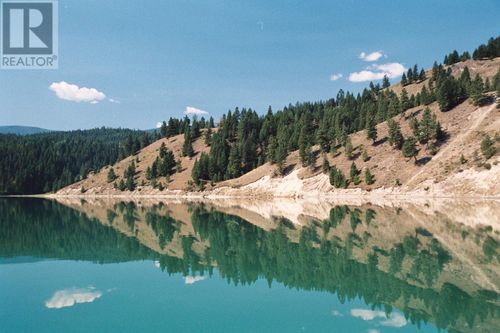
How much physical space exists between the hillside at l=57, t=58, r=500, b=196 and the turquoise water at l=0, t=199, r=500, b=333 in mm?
61816

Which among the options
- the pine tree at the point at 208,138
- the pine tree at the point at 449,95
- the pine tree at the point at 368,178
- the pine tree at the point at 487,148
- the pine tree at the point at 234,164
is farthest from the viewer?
the pine tree at the point at 208,138

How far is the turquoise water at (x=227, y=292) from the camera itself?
17.4 m

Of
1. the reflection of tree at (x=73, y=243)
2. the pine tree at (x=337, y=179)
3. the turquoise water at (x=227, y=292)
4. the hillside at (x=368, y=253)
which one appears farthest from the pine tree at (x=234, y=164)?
the turquoise water at (x=227, y=292)

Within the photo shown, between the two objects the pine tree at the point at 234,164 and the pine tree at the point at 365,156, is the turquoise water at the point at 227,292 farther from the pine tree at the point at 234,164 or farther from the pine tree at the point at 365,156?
the pine tree at the point at 234,164

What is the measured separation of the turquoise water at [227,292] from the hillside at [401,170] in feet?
203

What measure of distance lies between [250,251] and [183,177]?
410 feet

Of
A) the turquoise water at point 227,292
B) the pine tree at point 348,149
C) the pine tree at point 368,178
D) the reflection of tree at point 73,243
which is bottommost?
the turquoise water at point 227,292

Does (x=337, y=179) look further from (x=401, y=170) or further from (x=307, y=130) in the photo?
(x=307, y=130)

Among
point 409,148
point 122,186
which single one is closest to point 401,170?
point 409,148

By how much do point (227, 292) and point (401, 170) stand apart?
9211 cm

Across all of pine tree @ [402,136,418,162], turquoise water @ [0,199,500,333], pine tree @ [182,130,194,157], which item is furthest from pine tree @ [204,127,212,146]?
turquoise water @ [0,199,500,333]

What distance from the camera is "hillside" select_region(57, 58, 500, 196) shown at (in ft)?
292

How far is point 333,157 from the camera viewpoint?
129m

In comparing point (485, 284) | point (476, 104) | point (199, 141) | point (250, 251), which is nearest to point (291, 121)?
point (199, 141)
